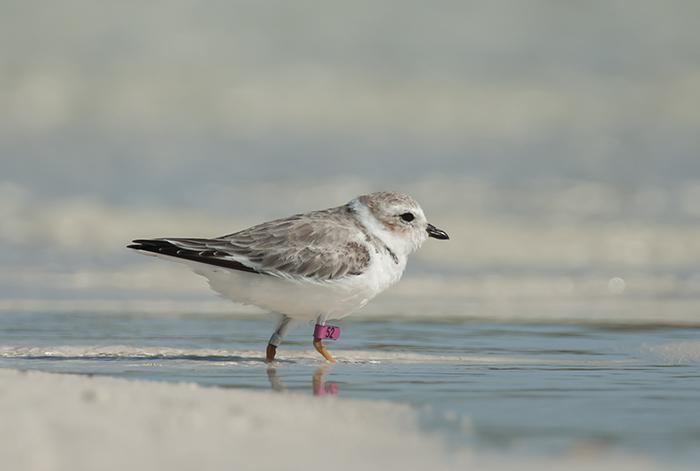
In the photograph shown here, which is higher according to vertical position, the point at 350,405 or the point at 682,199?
the point at 682,199

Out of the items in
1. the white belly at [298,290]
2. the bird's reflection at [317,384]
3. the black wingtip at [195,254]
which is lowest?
the bird's reflection at [317,384]

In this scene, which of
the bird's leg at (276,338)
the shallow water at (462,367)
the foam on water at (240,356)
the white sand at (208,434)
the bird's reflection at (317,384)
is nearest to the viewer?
the white sand at (208,434)

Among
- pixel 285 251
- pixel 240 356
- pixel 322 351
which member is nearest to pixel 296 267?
pixel 285 251

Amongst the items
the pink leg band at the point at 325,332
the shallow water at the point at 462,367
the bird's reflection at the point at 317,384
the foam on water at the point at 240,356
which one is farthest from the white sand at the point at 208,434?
the pink leg band at the point at 325,332

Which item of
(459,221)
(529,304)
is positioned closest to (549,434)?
(529,304)

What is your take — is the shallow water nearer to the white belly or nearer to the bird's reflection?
the bird's reflection

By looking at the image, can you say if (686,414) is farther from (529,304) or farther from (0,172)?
(0,172)

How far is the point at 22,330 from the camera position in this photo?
439 inches

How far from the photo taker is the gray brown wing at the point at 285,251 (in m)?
9.40

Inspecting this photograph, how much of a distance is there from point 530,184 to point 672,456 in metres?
18.8

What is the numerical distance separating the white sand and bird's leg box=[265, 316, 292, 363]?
2.37 meters

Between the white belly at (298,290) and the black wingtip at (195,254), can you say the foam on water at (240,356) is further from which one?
the black wingtip at (195,254)

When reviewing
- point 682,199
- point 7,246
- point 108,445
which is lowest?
point 108,445

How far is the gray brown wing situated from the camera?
9.40 metres
